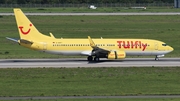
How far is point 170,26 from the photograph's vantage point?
372 feet

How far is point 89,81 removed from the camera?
1973 inches

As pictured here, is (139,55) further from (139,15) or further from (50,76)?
(139,15)

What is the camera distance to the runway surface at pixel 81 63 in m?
61.9

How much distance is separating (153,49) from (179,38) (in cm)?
2781

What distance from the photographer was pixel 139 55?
224 feet

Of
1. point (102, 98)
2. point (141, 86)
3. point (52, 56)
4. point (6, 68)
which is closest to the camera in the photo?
point (102, 98)

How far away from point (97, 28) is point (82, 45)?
42999mm

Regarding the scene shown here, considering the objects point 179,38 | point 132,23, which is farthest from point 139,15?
point 179,38

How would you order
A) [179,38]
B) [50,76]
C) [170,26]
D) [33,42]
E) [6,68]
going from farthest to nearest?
1. [170,26]
2. [179,38]
3. [33,42]
4. [6,68]
5. [50,76]

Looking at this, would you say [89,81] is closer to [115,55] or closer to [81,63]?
[81,63]

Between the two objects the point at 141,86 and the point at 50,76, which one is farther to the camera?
the point at 50,76

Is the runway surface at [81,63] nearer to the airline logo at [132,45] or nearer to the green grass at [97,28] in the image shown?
the airline logo at [132,45]

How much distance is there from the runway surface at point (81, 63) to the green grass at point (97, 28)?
241 inches

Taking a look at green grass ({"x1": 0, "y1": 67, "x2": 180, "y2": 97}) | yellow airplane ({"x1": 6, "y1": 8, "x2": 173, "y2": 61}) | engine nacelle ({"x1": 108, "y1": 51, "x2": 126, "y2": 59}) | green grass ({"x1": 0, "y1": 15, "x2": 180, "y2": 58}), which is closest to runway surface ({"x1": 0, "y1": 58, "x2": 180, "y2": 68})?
engine nacelle ({"x1": 108, "y1": 51, "x2": 126, "y2": 59})
